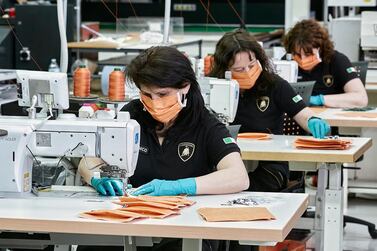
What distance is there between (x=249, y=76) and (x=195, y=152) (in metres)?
1.24

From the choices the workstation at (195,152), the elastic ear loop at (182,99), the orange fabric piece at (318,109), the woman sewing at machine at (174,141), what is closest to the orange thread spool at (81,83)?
the workstation at (195,152)

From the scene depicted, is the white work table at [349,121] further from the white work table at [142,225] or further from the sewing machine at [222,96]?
the white work table at [142,225]

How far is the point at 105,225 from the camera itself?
2824 mm

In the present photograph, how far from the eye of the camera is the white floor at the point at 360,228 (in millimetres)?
5586

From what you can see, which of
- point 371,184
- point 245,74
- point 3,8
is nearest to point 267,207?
point 245,74

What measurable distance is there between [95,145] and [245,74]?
165cm

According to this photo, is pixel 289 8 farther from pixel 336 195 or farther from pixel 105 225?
pixel 105 225

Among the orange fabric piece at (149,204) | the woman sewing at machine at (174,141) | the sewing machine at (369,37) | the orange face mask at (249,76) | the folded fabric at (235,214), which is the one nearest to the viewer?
the folded fabric at (235,214)

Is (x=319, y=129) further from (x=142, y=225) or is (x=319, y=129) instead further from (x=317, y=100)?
(x=142, y=225)

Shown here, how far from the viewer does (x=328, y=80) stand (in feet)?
20.1

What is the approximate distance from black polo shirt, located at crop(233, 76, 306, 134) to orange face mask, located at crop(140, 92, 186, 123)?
139 centimetres

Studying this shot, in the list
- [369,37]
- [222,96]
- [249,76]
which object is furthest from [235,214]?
[369,37]

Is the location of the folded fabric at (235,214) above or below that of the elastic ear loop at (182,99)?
below

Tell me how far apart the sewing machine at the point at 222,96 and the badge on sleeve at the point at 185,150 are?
883 millimetres
